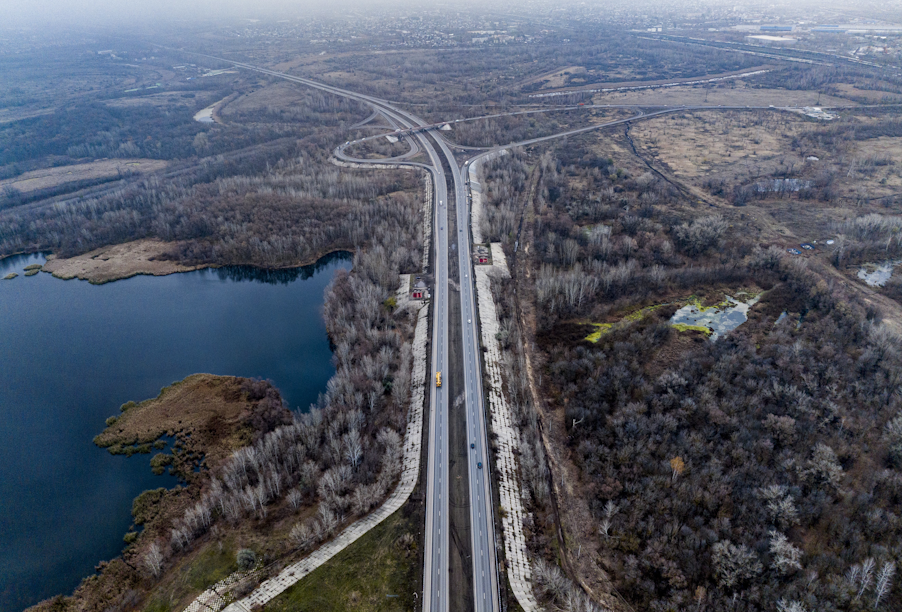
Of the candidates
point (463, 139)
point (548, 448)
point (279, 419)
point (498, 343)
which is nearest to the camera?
point (548, 448)

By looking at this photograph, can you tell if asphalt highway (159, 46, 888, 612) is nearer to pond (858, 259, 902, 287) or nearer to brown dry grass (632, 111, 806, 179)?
pond (858, 259, 902, 287)

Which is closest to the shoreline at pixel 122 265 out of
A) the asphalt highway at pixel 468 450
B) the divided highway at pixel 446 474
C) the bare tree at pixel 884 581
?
the asphalt highway at pixel 468 450

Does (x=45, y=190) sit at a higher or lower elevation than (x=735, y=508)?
higher

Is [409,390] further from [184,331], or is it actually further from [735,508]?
[184,331]

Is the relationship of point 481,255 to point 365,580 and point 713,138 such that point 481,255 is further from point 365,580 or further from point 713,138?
point 713,138

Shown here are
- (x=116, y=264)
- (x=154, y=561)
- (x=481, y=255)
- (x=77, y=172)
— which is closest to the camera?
(x=154, y=561)

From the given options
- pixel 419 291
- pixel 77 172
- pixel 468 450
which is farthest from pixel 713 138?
pixel 77 172

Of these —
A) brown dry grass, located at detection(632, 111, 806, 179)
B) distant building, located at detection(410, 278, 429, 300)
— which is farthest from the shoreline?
brown dry grass, located at detection(632, 111, 806, 179)

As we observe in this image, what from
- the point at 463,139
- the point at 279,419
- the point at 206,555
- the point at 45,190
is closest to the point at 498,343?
the point at 279,419
